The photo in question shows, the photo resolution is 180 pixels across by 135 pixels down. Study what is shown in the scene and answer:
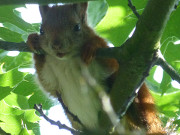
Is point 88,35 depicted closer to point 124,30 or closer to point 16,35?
point 124,30

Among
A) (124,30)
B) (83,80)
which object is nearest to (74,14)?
(124,30)

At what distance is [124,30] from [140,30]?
87cm

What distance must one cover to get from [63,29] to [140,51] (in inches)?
32.0

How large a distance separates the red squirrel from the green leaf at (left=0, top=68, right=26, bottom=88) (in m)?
0.24

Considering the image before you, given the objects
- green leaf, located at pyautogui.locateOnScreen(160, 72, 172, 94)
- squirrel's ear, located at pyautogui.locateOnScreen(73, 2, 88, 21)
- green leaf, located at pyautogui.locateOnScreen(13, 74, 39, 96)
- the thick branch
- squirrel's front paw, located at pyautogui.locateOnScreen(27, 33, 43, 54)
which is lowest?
green leaf, located at pyautogui.locateOnScreen(13, 74, 39, 96)

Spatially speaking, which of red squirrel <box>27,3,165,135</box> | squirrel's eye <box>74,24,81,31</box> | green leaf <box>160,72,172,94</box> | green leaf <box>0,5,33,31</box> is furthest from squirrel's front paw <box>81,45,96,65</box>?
green leaf <box>0,5,33,31</box>

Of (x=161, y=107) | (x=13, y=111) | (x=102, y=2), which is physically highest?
(x=102, y=2)

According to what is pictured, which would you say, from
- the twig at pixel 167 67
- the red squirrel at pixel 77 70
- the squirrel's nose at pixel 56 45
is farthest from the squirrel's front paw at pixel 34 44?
the twig at pixel 167 67

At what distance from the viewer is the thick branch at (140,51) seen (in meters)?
1.40

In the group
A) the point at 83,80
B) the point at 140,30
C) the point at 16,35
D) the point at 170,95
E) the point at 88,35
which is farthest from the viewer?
the point at 170,95

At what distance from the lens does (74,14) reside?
2.36 meters

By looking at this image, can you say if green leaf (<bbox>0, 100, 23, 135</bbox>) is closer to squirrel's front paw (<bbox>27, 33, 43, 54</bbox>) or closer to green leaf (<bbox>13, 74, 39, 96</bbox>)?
green leaf (<bbox>13, 74, 39, 96</bbox>)

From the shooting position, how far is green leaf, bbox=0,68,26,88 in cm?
233

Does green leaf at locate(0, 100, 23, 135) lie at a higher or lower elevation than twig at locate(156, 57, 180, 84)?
lower
